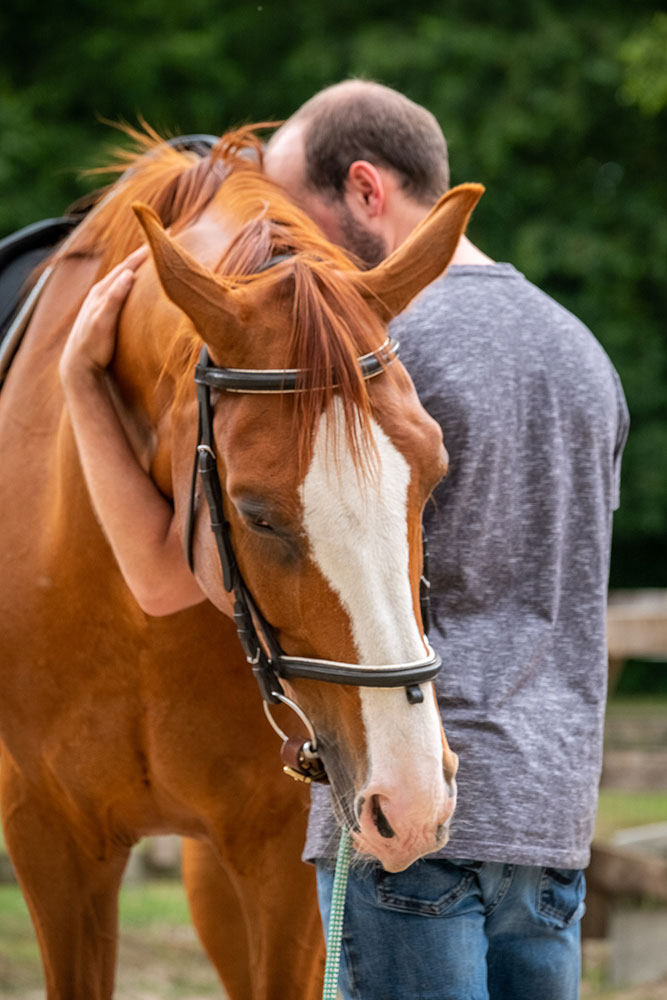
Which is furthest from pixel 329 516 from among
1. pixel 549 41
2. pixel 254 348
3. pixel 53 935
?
pixel 549 41

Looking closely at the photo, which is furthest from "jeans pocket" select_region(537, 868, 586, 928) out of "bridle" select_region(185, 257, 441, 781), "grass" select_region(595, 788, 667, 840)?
"grass" select_region(595, 788, 667, 840)

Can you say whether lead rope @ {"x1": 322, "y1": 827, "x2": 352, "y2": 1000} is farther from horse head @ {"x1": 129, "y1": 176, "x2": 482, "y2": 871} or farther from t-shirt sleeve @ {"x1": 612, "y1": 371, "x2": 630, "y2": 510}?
t-shirt sleeve @ {"x1": 612, "y1": 371, "x2": 630, "y2": 510}

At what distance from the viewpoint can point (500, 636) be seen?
203cm

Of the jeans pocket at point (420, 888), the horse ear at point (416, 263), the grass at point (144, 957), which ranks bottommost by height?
the grass at point (144, 957)

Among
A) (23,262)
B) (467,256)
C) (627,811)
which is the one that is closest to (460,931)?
(467,256)

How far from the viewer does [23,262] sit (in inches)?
125

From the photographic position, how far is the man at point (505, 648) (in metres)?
1.97

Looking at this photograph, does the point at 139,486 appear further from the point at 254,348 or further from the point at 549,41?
the point at 549,41

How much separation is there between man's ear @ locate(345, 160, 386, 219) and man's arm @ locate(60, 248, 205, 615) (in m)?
0.42

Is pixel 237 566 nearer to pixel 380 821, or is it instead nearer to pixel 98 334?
pixel 380 821

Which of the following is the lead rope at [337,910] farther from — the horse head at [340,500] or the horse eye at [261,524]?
the horse eye at [261,524]

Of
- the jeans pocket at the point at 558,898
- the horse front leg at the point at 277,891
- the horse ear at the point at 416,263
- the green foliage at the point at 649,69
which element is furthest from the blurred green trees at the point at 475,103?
the jeans pocket at the point at 558,898

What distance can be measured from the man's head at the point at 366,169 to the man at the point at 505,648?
0.25m

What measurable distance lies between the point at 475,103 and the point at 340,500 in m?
12.7
